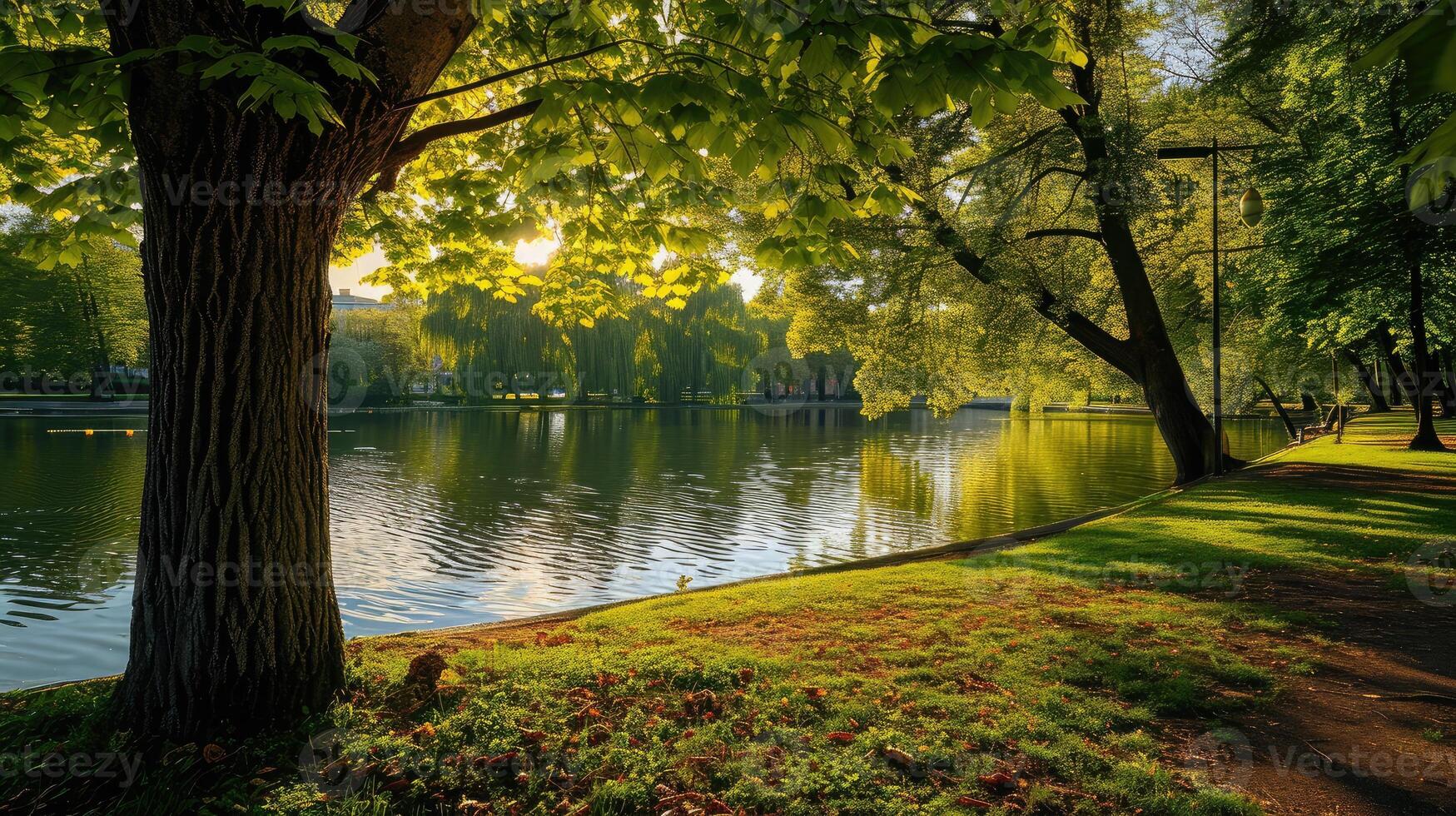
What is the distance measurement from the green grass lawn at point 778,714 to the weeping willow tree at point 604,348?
36.5m

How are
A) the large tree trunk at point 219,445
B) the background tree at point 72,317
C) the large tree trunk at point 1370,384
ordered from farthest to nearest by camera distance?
the background tree at point 72,317 < the large tree trunk at point 1370,384 < the large tree trunk at point 219,445

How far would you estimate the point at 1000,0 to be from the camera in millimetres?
3713

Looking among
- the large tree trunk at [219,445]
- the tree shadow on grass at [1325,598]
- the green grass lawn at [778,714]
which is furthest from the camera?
the large tree trunk at [219,445]

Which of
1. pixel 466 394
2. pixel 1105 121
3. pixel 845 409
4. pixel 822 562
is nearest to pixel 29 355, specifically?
pixel 466 394

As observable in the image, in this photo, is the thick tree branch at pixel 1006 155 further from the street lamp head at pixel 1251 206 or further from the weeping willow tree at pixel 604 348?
the weeping willow tree at pixel 604 348

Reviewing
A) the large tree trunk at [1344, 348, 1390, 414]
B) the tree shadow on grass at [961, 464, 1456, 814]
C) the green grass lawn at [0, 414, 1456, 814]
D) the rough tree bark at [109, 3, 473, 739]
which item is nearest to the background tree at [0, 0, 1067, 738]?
the rough tree bark at [109, 3, 473, 739]

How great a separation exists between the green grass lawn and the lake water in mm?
4896

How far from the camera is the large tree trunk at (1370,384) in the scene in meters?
29.4

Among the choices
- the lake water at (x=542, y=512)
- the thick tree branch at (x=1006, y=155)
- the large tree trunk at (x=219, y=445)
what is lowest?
the lake water at (x=542, y=512)

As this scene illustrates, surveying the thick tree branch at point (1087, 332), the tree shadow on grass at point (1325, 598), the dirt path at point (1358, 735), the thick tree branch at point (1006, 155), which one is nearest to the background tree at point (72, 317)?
the thick tree branch at point (1006, 155)

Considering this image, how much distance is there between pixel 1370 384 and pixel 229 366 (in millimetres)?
49193

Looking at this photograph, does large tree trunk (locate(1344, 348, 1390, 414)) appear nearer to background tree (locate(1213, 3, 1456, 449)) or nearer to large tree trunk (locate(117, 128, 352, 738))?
background tree (locate(1213, 3, 1456, 449))

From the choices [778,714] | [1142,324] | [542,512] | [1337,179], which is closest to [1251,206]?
[1337,179]

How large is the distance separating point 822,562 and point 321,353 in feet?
31.4
